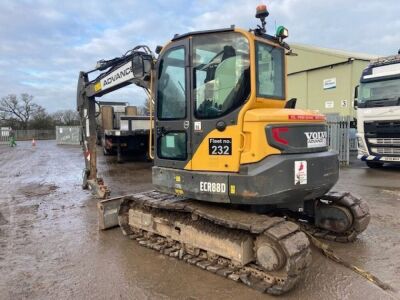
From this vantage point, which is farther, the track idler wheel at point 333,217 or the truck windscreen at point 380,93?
the truck windscreen at point 380,93

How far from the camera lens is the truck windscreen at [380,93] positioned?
446 inches

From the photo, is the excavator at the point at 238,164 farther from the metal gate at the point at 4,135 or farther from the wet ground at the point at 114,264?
the metal gate at the point at 4,135

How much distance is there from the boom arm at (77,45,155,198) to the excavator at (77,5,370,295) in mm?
1001

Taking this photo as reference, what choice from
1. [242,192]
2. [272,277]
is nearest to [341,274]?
[272,277]

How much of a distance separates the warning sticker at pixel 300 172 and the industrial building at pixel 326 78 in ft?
53.5

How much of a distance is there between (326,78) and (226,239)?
18273mm

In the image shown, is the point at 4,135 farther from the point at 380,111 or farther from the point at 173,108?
the point at 173,108

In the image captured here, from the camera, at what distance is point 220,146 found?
4.41 metres

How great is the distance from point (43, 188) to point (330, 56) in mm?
16158

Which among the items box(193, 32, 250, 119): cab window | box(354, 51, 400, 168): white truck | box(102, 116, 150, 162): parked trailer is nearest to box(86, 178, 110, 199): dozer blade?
box(193, 32, 250, 119): cab window

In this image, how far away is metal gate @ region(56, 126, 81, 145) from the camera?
29905 millimetres

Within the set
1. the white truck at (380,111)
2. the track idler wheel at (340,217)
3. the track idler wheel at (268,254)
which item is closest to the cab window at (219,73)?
the track idler wheel at (268,254)

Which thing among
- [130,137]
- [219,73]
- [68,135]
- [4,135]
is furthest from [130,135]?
[4,135]

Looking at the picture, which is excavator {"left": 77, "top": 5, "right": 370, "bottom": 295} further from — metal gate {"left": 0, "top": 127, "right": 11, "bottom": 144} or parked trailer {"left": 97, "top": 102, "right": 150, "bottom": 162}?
metal gate {"left": 0, "top": 127, "right": 11, "bottom": 144}
